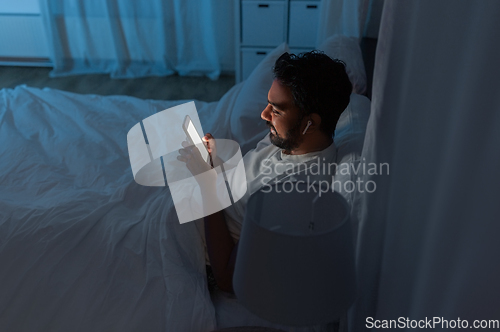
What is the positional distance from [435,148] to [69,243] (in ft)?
3.21

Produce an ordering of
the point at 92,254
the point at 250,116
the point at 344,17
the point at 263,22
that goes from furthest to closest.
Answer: the point at 263,22, the point at 344,17, the point at 250,116, the point at 92,254

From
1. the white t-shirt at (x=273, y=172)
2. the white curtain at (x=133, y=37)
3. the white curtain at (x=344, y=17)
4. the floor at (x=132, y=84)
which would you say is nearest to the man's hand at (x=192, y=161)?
the white t-shirt at (x=273, y=172)

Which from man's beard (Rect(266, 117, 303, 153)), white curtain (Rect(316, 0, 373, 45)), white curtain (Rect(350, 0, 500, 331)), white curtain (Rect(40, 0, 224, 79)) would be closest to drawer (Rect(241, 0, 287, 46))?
white curtain (Rect(40, 0, 224, 79))

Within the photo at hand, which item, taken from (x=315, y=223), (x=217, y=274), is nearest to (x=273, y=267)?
(x=315, y=223)

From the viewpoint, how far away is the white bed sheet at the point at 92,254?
1.04 metres

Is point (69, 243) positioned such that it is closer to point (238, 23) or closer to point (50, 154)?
point (50, 154)

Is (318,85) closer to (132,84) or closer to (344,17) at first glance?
(344,17)

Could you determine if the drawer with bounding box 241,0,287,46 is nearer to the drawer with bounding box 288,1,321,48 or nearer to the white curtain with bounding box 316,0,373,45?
the drawer with bounding box 288,1,321,48

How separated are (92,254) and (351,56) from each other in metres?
1.29

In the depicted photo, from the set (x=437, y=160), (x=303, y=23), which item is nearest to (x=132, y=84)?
(x=303, y=23)

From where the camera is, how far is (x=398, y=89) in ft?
2.08

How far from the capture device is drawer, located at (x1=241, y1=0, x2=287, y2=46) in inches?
124

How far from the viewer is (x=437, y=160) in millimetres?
569

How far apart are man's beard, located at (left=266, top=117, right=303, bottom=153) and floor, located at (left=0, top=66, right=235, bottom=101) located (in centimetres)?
222
